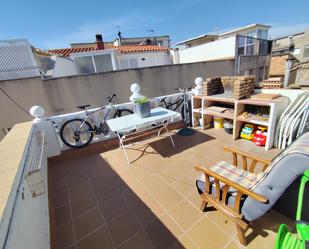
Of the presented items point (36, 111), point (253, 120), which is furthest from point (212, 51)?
point (36, 111)

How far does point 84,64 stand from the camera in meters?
8.86

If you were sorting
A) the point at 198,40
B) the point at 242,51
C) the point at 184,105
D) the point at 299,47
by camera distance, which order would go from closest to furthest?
the point at 184,105 → the point at 242,51 → the point at 198,40 → the point at 299,47

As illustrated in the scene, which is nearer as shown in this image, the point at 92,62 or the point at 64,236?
the point at 64,236

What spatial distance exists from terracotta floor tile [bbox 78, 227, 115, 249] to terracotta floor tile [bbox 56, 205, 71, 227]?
16.0 inches

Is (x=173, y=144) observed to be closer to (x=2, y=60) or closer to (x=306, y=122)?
(x=306, y=122)

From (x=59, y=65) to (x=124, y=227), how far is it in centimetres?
864

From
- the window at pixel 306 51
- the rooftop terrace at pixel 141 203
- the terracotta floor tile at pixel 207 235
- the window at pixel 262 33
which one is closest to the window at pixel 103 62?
the rooftop terrace at pixel 141 203

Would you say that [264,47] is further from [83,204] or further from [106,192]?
[83,204]

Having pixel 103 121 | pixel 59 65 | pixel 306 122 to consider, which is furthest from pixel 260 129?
pixel 59 65

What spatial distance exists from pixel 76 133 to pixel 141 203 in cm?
224

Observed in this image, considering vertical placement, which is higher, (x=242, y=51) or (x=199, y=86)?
(x=242, y=51)

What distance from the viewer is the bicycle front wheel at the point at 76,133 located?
3291 mm

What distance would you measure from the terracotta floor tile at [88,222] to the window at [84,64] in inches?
343

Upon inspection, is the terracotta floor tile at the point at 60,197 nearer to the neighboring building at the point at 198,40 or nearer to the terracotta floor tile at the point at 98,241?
A: the terracotta floor tile at the point at 98,241
